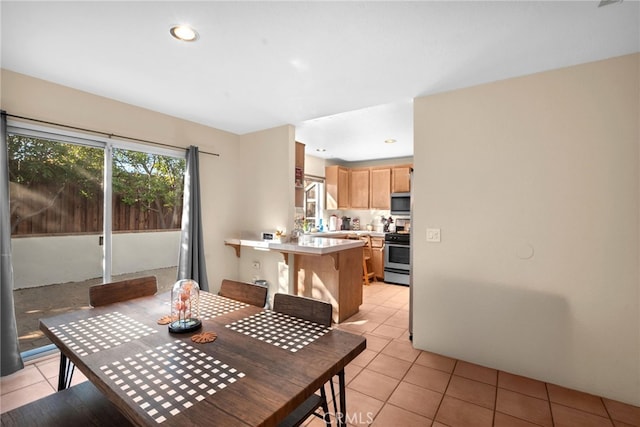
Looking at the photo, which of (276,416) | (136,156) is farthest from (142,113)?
(276,416)

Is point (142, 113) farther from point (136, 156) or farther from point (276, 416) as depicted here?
point (276, 416)

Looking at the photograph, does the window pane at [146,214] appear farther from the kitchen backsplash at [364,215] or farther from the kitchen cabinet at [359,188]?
the kitchen cabinet at [359,188]

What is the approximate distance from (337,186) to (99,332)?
4.93m

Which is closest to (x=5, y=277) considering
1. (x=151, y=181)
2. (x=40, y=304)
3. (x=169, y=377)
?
(x=40, y=304)

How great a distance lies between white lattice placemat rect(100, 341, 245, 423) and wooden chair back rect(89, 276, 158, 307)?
90 centimetres

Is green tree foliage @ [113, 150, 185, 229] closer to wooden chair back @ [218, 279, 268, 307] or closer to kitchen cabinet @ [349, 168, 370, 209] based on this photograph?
wooden chair back @ [218, 279, 268, 307]

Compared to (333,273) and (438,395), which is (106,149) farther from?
(438,395)

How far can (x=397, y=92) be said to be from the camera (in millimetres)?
2680

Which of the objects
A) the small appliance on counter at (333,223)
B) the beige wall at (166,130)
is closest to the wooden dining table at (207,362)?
the beige wall at (166,130)

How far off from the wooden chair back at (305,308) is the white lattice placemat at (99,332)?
658 mm

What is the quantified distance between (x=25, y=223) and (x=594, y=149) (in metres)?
4.54

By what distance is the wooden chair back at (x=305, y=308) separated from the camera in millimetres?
1543

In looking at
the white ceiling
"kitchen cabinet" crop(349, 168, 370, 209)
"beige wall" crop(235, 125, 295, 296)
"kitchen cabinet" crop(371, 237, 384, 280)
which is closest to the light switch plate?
the white ceiling

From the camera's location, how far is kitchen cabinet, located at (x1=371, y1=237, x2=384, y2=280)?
5.41 m
